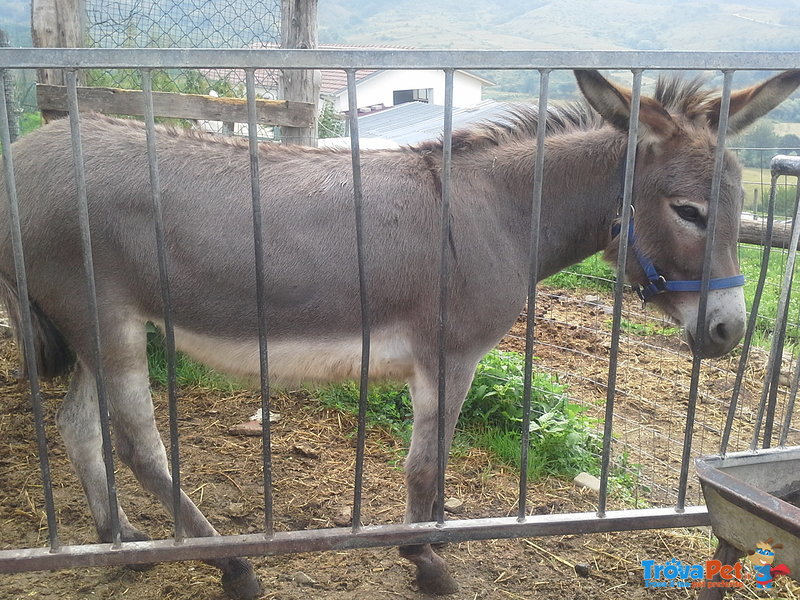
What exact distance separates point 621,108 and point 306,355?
1.60m

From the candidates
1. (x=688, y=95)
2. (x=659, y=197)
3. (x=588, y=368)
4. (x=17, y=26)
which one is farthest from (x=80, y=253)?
(x=17, y=26)

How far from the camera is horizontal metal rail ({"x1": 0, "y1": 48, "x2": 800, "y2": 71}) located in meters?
1.92

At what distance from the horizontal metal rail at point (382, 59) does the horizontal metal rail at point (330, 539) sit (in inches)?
65.9

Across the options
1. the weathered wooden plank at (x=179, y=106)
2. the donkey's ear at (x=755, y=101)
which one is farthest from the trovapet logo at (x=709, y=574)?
the weathered wooden plank at (x=179, y=106)

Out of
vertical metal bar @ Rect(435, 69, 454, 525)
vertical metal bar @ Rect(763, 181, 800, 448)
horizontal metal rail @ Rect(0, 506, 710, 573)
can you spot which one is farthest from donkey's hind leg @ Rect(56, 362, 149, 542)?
vertical metal bar @ Rect(763, 181, 800, 448)

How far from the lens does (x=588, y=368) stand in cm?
558

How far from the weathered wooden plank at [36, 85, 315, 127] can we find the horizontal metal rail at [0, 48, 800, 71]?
2441 millimetres

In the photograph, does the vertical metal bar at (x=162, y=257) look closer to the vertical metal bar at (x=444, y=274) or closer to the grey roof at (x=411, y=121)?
the vertical metal bar at (x=444, y=274)

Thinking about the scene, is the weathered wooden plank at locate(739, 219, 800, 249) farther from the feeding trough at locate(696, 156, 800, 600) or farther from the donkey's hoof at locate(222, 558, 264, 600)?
the donkey's hoof at locate(222, 558, 264, 600)

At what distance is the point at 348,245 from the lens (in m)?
2.49

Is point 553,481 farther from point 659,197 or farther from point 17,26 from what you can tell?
point 17,26

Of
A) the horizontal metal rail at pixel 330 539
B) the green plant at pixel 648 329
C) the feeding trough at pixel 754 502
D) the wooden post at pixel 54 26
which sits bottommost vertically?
the green plant at pixel 648 329

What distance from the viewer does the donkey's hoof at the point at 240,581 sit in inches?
105

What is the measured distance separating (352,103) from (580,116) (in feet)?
4.32
